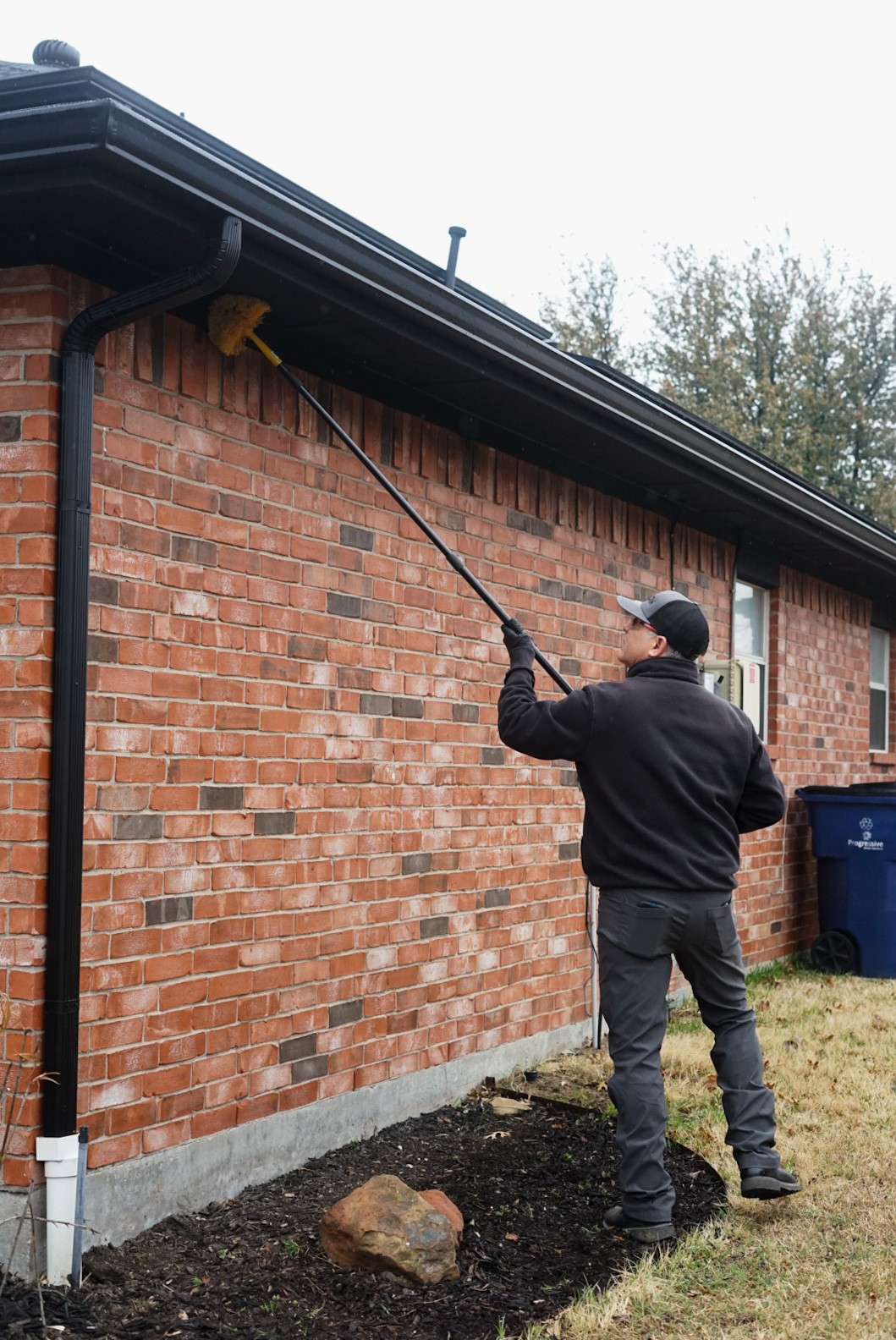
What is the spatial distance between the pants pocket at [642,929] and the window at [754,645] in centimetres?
Result: 475

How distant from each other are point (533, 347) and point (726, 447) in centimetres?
218

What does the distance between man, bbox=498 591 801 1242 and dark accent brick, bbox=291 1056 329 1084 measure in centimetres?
107

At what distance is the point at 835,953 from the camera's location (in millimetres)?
9148

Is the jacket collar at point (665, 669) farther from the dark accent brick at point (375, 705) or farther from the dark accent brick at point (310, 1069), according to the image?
the dark accent brick at point (310, 1069)

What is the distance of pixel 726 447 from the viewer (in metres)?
6.88

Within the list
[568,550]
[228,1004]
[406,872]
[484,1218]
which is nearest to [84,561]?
[228,1004]

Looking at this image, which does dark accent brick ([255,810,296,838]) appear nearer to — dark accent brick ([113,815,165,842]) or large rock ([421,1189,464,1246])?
dark accent brick ([113,815,165,842])

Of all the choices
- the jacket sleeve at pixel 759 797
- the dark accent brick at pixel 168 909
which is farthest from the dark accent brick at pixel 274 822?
the jacket sleeve at pixel 759 797

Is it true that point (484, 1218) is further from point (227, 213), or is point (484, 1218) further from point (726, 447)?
point (726, 447)

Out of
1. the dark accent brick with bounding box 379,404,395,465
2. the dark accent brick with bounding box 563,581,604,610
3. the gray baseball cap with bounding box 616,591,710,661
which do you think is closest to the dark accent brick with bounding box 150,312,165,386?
the dark accent brick with bounding box 379,404,395,465

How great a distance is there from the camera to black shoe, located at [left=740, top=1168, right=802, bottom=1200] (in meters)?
4.19

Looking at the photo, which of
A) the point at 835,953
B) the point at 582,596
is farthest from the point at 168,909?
the point at 835,953

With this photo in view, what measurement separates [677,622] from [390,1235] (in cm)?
210

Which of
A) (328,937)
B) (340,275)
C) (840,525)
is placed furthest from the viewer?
(840,525)
